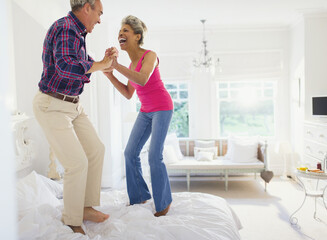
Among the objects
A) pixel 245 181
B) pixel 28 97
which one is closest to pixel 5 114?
pixel 28 97

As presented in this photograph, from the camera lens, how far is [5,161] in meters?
0.45

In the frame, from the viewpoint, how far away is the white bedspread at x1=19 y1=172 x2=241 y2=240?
1606 mm

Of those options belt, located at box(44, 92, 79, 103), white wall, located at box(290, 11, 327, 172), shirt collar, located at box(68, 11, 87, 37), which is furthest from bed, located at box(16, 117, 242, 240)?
white wall, located at box(290, 11, 327, 172)

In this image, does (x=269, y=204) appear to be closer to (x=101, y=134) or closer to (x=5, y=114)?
(x=101, y=134)

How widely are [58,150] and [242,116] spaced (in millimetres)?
4957

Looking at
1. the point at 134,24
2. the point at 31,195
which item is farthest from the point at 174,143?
the point at 31,195

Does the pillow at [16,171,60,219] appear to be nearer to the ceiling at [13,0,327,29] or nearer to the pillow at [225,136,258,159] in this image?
the ceiling at [13,0,327,29]

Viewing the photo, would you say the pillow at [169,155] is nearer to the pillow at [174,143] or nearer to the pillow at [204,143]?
the pillow at [174,143]

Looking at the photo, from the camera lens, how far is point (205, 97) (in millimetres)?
6121

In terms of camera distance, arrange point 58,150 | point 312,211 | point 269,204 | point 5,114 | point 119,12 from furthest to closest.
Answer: point 119,12, point 269,204, point 312,211, point 58,150, point 5,114

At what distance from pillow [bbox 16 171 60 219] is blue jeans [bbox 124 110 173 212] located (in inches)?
22.6

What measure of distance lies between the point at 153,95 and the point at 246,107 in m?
4.25

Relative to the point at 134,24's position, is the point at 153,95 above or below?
below

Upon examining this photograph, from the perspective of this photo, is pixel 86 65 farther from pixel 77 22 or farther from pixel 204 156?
pixel 204 156
